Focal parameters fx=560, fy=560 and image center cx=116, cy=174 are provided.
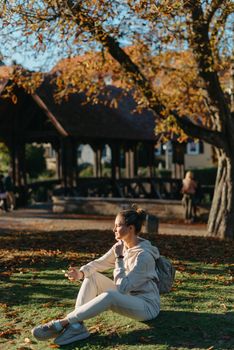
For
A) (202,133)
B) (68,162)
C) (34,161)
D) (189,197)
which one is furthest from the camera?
(34,161)

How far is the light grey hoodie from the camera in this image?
5.46 meters

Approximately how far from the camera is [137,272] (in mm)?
5512

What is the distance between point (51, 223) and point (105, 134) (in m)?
6.34

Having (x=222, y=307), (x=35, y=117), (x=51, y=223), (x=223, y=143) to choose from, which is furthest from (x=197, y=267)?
(x=35, y=117)

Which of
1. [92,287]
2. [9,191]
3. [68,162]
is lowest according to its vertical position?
[92,287]

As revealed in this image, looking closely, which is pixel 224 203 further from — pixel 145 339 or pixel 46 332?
pixel 46 332

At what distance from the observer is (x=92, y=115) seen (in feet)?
80.9

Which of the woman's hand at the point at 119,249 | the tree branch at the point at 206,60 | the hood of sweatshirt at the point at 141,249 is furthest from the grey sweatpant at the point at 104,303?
the tree branch at the point at 206,60

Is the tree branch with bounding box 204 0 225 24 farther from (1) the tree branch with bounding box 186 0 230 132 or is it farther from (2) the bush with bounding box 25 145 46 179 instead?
(2) the bush with bounding box 25 145 46 179

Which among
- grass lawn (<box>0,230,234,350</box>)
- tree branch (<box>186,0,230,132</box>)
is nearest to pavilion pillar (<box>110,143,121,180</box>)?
tree branch (<box>186,0,230,132</box>)

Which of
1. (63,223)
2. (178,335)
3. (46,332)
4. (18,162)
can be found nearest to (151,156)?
(18,162)

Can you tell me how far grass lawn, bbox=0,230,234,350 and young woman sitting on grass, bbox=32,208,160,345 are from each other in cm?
18

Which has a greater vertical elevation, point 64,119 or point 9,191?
point 64,119

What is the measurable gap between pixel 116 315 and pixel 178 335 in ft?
2.95
